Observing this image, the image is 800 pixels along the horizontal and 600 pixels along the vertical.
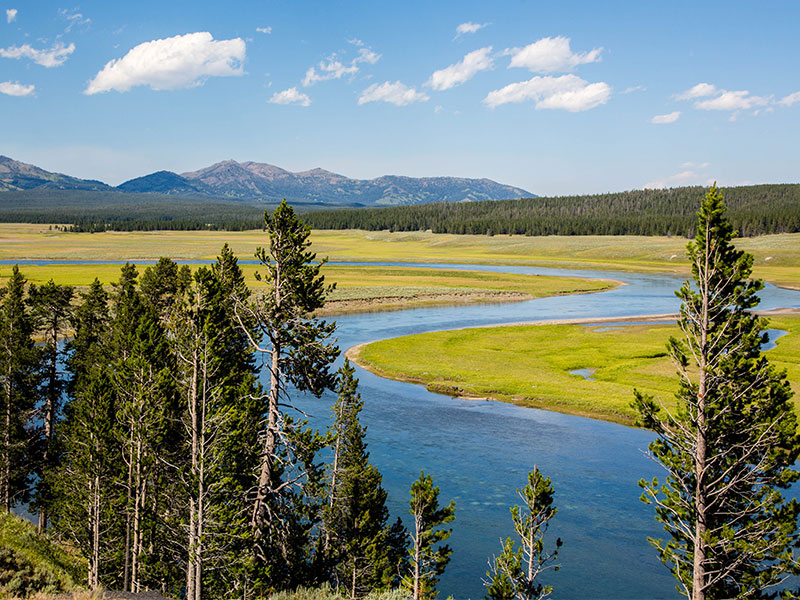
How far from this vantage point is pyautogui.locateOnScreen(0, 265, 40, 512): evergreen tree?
3584cm

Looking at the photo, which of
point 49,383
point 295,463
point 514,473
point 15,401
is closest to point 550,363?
point 514,473

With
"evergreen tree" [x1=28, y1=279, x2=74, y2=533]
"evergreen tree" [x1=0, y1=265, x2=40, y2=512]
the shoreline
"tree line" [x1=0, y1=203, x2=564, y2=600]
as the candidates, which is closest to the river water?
the shoreline

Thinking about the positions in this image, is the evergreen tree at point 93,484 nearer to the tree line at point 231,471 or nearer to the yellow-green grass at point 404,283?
the tree line at point 231,471

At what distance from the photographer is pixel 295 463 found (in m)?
25.5

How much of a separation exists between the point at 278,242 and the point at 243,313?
3.02 metres

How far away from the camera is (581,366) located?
65.1m

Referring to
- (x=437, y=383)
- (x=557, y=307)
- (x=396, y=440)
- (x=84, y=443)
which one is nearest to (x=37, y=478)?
(x=84, y=443)

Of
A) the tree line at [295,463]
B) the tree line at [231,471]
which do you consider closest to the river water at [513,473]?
the tree line at [295,463]

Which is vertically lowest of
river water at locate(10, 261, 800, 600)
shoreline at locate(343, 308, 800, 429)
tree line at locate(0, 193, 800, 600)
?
river water at locate(10, 261, 800, 600)

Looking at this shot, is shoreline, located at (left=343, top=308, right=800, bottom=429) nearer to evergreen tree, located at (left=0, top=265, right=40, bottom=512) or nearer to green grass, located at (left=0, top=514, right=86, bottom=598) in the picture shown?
evergreen tree, located at (left=0, top=265, right=40, bottom=512)

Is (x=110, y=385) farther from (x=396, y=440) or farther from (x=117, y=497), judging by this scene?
(x=396, y=440)

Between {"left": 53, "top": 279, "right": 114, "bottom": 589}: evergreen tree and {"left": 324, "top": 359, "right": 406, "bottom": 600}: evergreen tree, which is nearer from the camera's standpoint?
{"left": 324, "top": 359, "right": 406, "bottom": 600}: evergreen tree

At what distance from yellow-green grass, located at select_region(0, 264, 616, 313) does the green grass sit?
231 ft

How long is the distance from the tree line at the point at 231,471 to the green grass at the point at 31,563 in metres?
0.90
